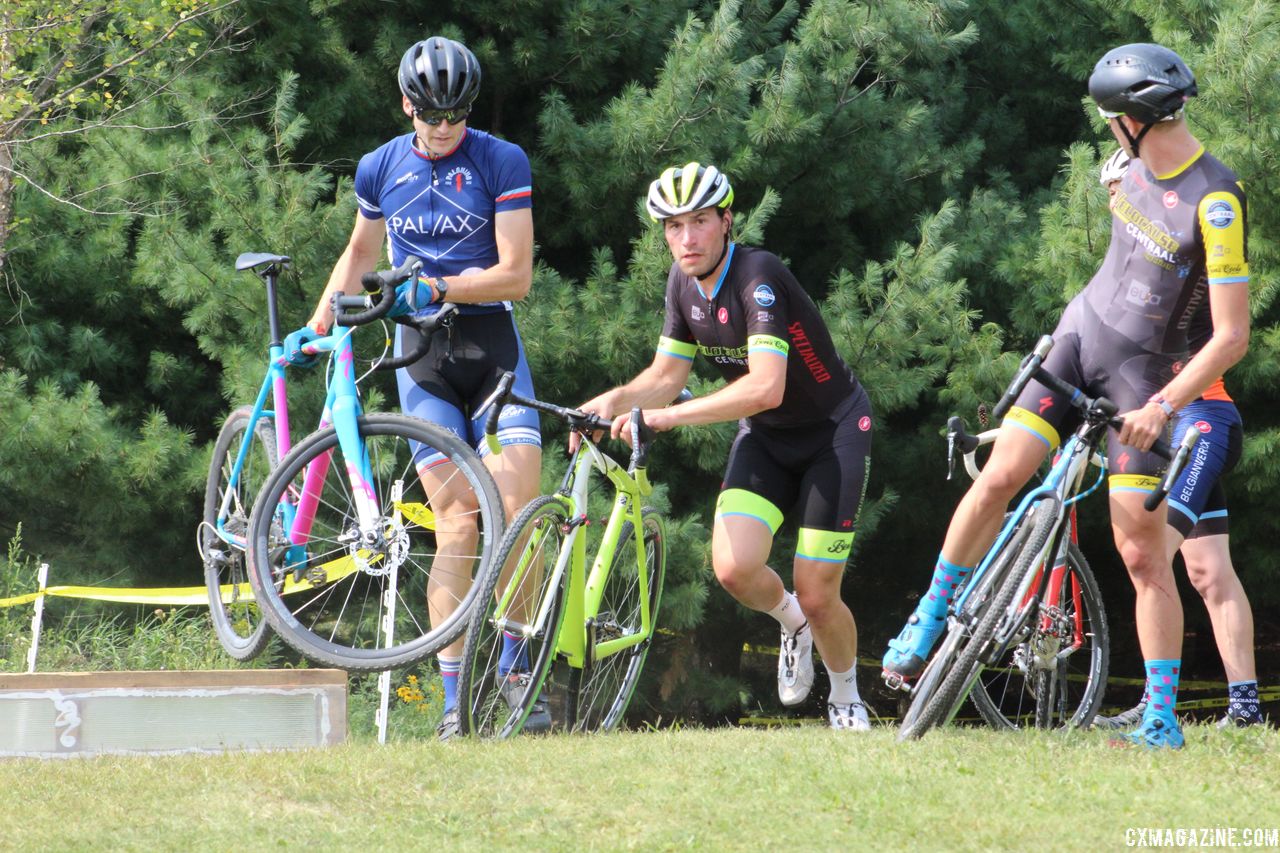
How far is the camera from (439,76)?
5.09 meters

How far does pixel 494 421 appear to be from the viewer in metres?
4.78

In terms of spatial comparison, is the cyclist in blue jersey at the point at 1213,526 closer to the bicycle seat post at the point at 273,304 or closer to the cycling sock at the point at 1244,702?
the cycling sock at the point at 1244,702

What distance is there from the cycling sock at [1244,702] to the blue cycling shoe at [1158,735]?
0.88 metres

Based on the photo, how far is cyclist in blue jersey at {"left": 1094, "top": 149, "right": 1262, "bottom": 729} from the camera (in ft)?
16.8

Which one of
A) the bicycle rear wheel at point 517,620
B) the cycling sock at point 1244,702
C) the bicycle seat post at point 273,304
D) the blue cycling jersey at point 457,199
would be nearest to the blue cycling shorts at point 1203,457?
the cycling sock at point 1244,702

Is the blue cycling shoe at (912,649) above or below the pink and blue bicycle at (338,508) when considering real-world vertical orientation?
below

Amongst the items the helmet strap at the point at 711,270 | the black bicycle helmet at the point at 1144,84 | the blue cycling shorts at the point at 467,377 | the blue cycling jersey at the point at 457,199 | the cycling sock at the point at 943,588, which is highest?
the black bicycle helmet at the point at 1144,84

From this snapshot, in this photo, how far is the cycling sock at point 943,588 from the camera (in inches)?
192

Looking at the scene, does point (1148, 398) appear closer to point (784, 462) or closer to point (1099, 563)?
point (784, 462)

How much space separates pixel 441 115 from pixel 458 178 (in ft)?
0.83

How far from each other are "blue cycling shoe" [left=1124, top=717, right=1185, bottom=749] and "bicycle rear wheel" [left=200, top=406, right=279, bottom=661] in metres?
3.32

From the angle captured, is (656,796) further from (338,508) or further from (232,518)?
(232,518)

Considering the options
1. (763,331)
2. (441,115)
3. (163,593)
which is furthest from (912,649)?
Result: (163,593)

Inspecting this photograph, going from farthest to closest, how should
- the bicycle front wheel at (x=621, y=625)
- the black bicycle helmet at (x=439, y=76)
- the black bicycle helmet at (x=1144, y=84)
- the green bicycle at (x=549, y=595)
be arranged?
the bicycle front wheel at (x=621, y=625), the black bicycle helmet at (x=439, y=76), the green bicycle at (x=549, y=595), the black bicycle helmet at (x=1144, y=84)
